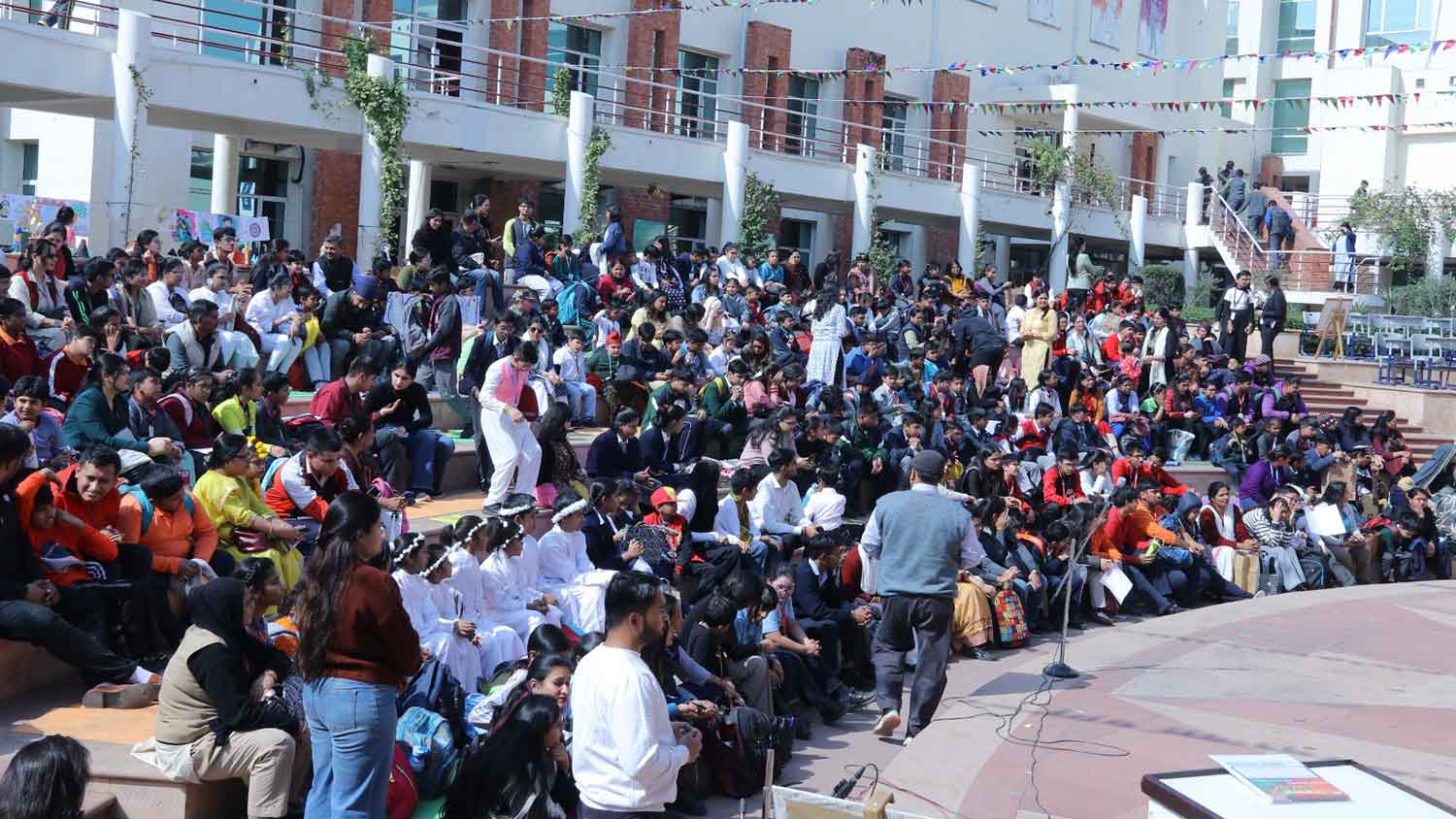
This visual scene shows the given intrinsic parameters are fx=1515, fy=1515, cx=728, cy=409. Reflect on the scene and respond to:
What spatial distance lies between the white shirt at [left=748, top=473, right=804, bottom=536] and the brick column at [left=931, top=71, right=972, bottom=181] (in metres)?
20.6

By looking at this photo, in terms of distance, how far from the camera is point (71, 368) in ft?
33.8

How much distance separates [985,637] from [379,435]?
489 centimetres

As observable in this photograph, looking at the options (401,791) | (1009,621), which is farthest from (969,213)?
(401,791)

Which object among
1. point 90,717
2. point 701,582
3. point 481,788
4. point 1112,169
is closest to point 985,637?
point 701,582

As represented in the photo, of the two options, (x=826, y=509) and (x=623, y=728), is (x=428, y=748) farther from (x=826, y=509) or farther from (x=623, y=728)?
(x=826, y=509)

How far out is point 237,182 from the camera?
2302cm

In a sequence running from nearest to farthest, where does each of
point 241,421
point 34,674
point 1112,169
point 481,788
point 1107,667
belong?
1. point 481,788
2. point 34,674
3. point 241,421
4. point 1107,667
5. point 1112,169

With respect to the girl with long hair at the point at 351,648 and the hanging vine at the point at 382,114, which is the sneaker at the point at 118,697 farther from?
the hanging vine at the point at 382,114

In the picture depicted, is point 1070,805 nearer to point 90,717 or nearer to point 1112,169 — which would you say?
point 90,717

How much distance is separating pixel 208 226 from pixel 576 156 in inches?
245

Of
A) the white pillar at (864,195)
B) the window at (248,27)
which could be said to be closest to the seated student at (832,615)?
the window at (248,27)

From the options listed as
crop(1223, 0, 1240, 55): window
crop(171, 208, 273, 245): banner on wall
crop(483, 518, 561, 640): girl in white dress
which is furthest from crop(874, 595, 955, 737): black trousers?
crop(1223, 0, 1240, 55): window

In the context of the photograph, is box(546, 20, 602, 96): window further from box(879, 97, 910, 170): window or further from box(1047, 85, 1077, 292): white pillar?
box(1047, 85, 1077, 292): white pillar

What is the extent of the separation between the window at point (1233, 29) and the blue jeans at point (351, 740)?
40603mm
